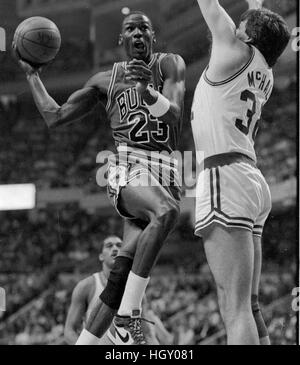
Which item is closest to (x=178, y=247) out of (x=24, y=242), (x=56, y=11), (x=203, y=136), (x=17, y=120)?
(x=24, y=242)

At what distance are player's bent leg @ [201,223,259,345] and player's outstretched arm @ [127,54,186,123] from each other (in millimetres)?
935

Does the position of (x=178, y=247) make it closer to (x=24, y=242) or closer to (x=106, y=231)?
(x=106, y=231)

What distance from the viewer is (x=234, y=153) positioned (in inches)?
163

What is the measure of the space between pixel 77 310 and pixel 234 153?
2.77 metres

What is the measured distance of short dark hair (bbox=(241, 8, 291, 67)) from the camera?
13.9 feet

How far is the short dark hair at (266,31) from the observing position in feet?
13.9

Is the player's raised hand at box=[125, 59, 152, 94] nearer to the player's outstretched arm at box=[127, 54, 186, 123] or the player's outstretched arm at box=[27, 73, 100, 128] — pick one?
the player's outstretched arm at box=[127, 54, 186, 123]

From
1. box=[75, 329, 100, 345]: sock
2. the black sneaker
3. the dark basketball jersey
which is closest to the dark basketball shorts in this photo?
the dark basketball jersey

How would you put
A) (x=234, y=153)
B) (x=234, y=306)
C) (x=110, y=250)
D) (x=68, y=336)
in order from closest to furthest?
(x=234, y=306)
(x=234, y=153)
(x=68, y=336)
(x=110, y=250)

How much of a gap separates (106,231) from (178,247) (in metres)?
0.76

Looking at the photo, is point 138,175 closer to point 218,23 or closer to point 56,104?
point 56,104

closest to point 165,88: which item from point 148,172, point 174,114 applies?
point 174,114

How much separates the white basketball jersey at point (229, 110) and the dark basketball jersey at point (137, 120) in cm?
60

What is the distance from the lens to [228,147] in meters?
4.15
